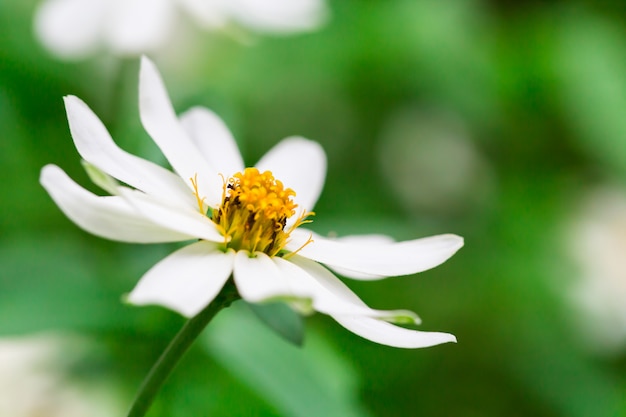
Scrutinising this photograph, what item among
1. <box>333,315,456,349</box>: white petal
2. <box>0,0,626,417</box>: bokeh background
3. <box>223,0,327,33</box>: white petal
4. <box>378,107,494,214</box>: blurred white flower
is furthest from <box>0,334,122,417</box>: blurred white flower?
<box>378,107,494,214</box>: blurred white flower

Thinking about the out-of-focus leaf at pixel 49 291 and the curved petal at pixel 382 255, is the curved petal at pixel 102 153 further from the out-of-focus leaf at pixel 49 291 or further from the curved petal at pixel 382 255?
the out-of-focus leaf at pixel 49 291

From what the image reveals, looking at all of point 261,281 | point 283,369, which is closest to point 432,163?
point 283,369

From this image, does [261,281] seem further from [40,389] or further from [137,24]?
[137,24]

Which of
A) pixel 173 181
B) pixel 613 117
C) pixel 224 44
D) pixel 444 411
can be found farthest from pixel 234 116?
pixel 613 117

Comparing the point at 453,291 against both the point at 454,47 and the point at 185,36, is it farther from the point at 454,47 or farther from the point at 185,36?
the point at 185,36

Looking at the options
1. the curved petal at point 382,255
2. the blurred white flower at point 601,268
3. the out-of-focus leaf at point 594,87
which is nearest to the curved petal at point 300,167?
the curved petal at point 382,255

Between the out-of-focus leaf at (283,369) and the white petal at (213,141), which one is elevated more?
the white petal at (213,141)

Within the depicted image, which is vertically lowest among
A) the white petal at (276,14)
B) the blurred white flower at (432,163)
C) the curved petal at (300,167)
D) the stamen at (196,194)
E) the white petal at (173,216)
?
the white petal at (173,216)
